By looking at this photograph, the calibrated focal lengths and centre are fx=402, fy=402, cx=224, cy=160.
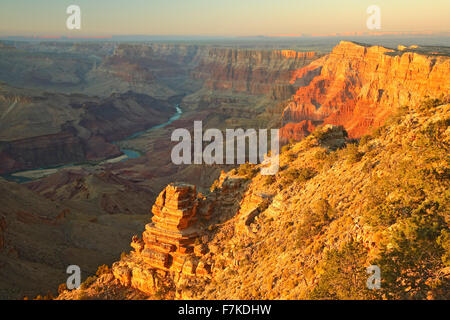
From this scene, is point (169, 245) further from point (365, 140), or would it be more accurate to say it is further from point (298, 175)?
point (365, 140)

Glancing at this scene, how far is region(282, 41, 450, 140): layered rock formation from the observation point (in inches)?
2459

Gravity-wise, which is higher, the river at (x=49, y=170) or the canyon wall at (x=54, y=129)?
the canyon wall at (x=54, y=129)

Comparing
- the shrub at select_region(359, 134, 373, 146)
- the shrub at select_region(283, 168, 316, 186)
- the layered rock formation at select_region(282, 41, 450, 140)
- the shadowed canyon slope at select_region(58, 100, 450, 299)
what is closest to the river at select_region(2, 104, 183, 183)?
the layered rock formation at select_region(282, 41, 450, 140)

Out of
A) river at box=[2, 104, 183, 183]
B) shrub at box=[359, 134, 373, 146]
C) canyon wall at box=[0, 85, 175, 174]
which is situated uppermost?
shrub at box=[359, 134, 373, 146]

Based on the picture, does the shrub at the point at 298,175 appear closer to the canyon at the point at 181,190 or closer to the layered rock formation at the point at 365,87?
the canyon at the point at 181,190

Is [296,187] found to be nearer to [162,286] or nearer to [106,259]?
[162,286]

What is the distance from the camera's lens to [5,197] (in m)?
45.5

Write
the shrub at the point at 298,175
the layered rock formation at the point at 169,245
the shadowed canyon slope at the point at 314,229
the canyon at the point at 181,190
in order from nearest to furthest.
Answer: the shadowed canyon slope at the point at 314,229, the canyon at the point at 181,190, the layered rock formation at the point at 169,245, the shrub at the point at 298,175

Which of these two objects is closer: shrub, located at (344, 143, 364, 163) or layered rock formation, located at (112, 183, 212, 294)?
shrub, located at (344, 143, 364, 163)

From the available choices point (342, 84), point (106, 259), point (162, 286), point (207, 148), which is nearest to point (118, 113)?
point (207, 148)

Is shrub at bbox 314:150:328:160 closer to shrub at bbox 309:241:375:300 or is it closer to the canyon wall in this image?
shrub at bbox 309:241:375:300

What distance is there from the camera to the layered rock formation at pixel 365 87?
62450 millimetres

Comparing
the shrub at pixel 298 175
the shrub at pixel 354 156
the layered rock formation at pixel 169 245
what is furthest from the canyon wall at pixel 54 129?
the shrub at pixel 354 156

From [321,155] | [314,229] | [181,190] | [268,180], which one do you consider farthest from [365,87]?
[314,229]
